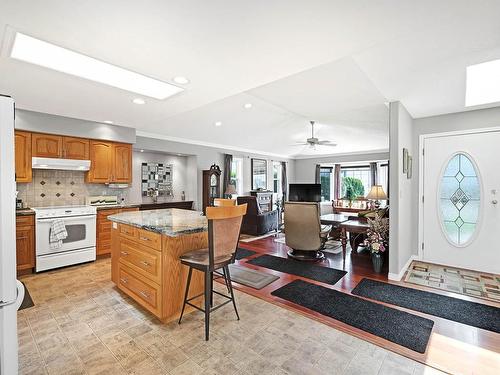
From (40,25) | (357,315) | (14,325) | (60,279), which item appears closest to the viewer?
(14,325)

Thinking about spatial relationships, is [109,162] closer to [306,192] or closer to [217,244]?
[217,244]

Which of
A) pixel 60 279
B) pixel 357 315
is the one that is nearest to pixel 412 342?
pixel 357 315

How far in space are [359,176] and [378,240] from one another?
641 cm

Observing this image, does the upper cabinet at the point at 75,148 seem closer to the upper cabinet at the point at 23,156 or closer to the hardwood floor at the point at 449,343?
the upper cabinet at the point at 23,156

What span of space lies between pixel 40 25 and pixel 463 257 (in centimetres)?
574

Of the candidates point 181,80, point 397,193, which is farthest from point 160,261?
point 397,193

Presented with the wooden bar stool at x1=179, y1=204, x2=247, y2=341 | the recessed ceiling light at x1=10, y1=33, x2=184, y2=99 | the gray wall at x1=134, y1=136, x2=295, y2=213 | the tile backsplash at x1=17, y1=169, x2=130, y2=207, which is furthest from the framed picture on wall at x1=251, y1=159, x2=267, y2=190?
the wooden bar stool at x1=179, y1=204, x2=247, y2=341

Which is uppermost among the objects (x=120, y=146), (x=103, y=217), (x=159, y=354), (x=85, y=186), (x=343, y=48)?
(x=343, y=48)

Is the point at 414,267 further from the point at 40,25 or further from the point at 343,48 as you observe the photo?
the point at 40,25

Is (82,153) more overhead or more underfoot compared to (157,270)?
more overhead

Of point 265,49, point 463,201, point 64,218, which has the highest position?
point 265,49

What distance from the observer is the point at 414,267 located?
13.2 ft

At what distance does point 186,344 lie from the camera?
210 cm

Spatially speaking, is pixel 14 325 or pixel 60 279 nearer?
pixel 14 325
